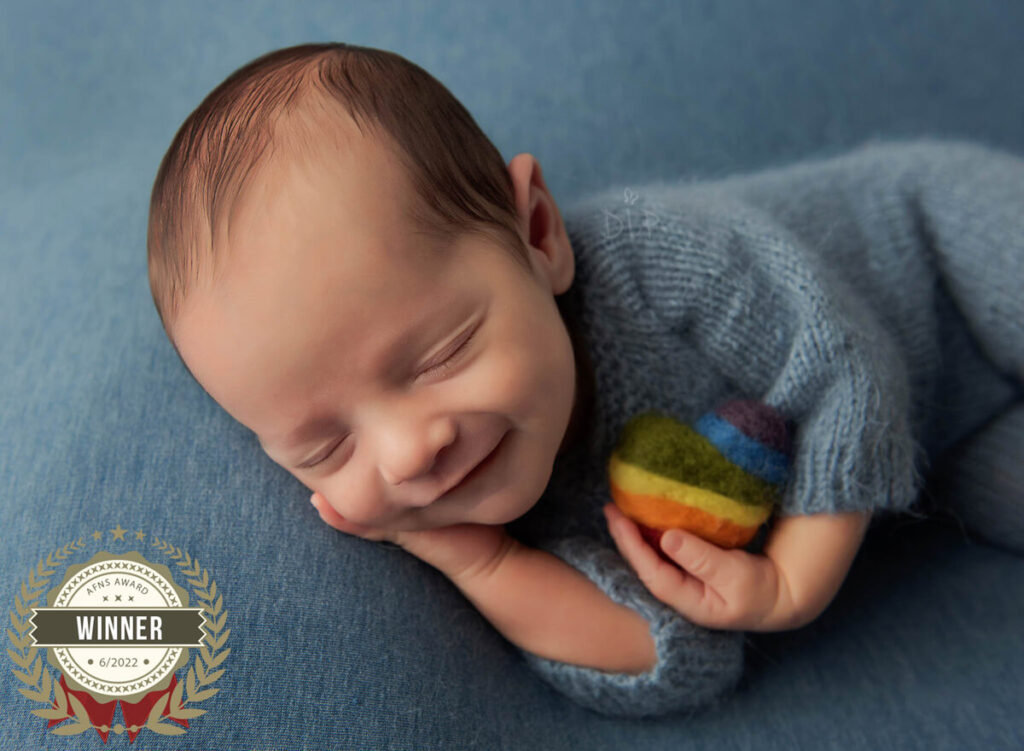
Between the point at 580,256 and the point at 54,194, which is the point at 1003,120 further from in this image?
the point at 54,194

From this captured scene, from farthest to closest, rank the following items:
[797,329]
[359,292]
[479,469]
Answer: [797,329] → [479,469] → [359,292]

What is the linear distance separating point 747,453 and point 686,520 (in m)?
0.09

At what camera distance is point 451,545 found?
0.84 meters

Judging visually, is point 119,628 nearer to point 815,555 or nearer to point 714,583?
point 714,583

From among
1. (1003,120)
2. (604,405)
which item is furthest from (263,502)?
(1003,120)

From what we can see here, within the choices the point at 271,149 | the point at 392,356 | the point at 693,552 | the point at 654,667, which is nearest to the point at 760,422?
the point at 693,552

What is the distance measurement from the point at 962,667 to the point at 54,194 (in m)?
1.27

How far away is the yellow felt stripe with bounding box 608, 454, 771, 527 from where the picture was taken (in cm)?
82

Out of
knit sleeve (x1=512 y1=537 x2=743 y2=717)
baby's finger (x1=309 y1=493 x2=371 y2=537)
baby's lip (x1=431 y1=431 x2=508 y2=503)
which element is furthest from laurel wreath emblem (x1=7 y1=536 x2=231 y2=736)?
knit sleeve (x1=512 y1=537 x2=743 y2=717)

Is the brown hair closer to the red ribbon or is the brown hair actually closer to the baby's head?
the baby's head

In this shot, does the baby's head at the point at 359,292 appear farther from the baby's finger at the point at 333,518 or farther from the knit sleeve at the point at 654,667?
the knit sleeve at the point at 654,667

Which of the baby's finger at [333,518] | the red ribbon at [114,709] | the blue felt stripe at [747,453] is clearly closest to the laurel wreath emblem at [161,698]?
the red ribbon at [114,709]

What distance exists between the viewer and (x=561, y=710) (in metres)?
0.89

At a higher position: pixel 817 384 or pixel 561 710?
pixel 817 384
